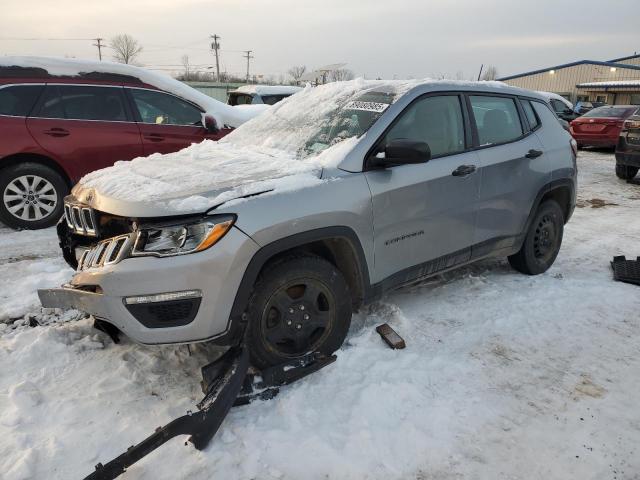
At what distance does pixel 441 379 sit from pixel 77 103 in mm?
5345

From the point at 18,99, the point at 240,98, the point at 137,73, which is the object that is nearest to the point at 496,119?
the point at 137,73

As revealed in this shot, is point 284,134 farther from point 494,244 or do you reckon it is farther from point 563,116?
point 563,116

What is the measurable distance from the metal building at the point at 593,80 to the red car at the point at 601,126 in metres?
28.2

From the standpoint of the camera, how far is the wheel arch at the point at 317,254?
2.59 meters

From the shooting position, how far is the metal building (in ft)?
133

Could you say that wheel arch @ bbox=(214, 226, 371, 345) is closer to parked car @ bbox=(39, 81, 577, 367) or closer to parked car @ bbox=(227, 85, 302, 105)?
parked car @ bbox=(39, 81, 577, 367)

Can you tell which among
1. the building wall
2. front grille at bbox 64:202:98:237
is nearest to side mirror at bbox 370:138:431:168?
front grille at bbox 64:202:98:237

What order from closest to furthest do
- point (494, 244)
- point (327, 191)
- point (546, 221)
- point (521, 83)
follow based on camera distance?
point (327, 191), point (494, 244), point (546, 221), point (521, 83)

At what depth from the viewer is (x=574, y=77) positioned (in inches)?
1750

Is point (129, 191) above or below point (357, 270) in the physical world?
above

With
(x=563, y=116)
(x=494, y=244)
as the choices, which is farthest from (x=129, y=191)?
(x=563, y=116)

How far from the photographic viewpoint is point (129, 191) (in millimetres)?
2682

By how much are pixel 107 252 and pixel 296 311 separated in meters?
1.07

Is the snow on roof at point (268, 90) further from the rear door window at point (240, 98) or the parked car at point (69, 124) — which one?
the parked car at point (69, 124)
